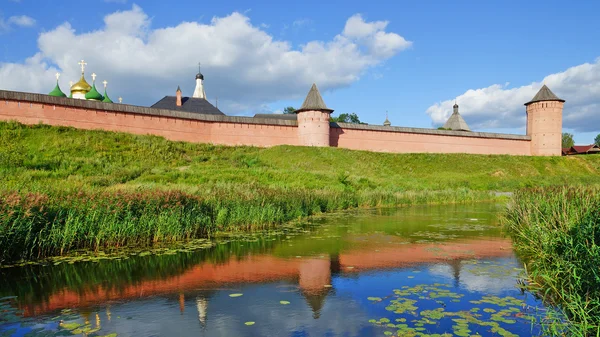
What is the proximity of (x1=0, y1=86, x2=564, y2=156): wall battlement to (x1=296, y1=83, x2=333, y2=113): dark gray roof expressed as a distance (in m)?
0.07

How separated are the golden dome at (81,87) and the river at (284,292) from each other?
1133 inches

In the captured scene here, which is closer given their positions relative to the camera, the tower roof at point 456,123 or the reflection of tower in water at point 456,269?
the reflection of tower in water at point 456,269

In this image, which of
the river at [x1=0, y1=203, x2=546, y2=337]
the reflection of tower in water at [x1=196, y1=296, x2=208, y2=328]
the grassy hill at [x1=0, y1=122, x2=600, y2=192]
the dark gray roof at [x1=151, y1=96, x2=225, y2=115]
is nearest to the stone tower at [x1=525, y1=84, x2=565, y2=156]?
the grassy hill at [x1=0, y1=122, x2=600, y2=192]

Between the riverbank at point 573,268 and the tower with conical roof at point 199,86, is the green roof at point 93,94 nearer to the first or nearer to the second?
the tower with conical roof at point 199,86

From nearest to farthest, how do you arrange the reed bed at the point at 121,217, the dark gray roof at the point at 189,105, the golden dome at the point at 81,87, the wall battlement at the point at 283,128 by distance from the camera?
1. the reed bed at the point at 121,217
2. the wall battlement at the point at 283,128
3. the golden dome at the point at 81,87
4. the dark gray roof at the point at 189,105

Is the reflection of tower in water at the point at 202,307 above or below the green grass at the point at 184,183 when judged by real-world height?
below

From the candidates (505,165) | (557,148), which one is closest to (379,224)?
(505,165)

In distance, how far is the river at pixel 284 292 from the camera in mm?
4215

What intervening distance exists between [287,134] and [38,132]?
14465 mm

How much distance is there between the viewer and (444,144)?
33156 mm

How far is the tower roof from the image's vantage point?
44.9 meters

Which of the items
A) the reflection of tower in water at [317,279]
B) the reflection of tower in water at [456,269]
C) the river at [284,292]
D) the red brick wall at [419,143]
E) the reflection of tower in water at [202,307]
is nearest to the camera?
the river at [284,292]

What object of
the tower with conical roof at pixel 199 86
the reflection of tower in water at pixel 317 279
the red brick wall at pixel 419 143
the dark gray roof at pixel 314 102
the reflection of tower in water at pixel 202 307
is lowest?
the reflection of tower in water at pixel 202 307

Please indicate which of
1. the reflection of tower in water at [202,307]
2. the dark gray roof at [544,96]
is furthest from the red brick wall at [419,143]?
the reflection of tower in water at [202,307]
